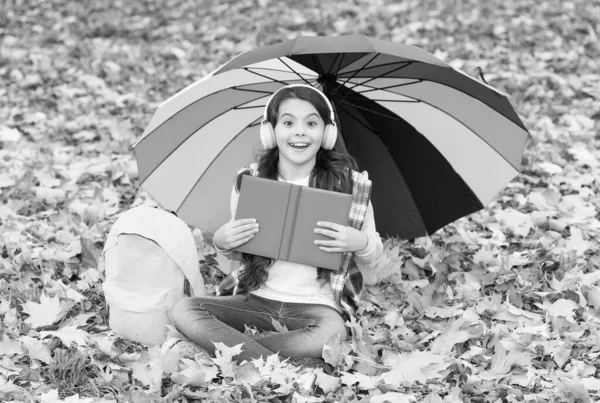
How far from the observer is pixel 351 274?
283cm

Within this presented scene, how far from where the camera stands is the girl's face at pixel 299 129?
268cm

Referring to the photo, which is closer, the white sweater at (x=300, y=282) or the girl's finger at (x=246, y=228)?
the girl's finger at (x=246, y=228)

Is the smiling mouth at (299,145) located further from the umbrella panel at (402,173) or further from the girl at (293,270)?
the umbrella panel at (402,173)

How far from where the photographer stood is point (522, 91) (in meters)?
5.62

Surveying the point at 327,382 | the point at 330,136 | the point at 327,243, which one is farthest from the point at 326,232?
the point at 327,382

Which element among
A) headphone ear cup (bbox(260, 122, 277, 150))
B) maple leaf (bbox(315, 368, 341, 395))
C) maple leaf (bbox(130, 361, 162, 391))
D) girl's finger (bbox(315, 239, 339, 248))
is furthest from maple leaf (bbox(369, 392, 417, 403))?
headphone ear cup (bbox(260, 122, 277, 150))

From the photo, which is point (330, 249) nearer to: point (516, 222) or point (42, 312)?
point (42, 312)

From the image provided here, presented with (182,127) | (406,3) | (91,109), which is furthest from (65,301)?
(406,3)

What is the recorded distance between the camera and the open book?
261 cm

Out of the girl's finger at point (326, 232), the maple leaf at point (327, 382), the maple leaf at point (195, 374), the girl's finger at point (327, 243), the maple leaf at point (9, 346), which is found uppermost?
the girl's finger at point (326, 232)

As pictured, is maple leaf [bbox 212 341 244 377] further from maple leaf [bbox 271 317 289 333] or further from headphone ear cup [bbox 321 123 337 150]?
headphone ear cup [bbox 321 123 337 150]

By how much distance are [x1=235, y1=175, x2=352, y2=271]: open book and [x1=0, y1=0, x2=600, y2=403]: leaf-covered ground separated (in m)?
0.36

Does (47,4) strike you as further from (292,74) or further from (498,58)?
(292,74)

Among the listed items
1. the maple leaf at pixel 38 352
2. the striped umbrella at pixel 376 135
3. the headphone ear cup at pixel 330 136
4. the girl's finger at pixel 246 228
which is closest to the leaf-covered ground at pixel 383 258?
the maple leaf at pixel 38 352
